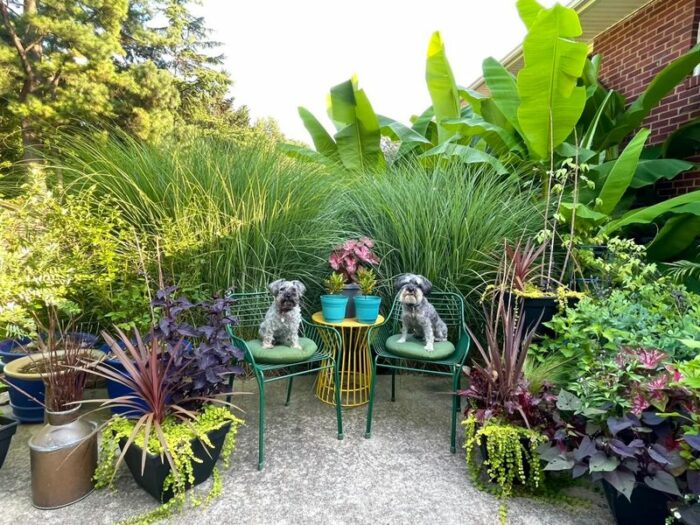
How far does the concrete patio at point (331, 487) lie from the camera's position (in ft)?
5.80

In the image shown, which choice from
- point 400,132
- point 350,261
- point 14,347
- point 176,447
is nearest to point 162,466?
point 176,447

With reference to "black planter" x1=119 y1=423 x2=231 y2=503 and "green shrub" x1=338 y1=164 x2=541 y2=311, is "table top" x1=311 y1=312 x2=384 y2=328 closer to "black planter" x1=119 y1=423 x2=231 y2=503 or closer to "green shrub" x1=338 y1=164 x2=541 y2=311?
"green shrub" x1=338 y1=164 x2=541 y2=311

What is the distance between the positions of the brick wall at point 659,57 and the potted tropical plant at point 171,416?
6.06 meters

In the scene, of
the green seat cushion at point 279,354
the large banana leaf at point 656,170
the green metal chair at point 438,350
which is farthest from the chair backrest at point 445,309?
the large banana leaf at point 656,170

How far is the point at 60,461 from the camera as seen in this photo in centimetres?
177

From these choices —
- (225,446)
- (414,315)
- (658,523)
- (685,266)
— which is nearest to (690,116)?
(685,266)

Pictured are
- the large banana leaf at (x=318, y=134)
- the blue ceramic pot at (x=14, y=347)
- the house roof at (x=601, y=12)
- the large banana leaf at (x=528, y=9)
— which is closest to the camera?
the blue ceramic pot at (x=14, y=347)

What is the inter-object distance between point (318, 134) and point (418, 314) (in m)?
4.63

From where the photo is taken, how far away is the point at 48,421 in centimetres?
185

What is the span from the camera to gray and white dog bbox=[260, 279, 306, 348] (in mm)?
2424

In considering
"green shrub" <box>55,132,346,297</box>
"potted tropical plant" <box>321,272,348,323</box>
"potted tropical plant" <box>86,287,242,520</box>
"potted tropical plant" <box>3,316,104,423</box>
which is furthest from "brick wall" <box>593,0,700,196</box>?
"potted tropical plant" <box>3,316,104,423</box>

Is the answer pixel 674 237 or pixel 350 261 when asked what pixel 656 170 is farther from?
pixel 350 261

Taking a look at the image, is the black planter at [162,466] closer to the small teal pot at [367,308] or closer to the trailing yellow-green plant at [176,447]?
the trailing yellow-green plant at [176,447]

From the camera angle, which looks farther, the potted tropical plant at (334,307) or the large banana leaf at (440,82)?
the large banana leaf at (440,82)
